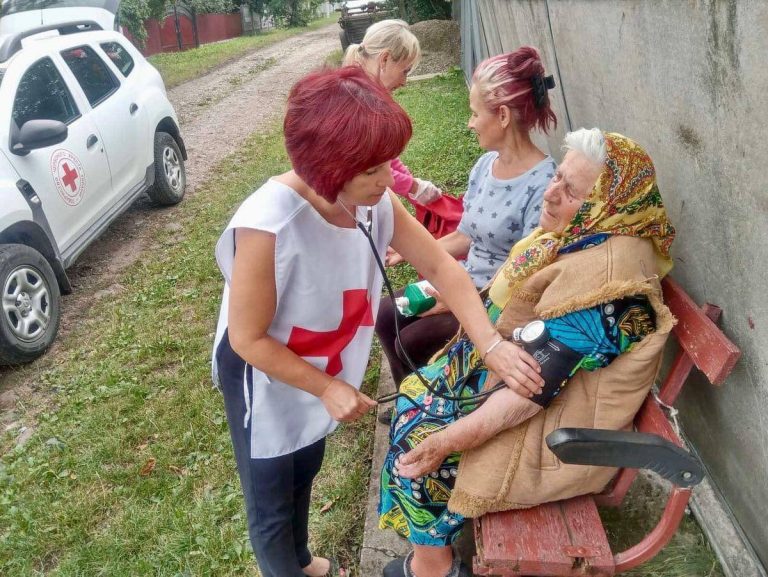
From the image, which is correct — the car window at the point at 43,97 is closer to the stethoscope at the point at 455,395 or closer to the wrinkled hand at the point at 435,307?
the wrinkled hand at the point at 435,307

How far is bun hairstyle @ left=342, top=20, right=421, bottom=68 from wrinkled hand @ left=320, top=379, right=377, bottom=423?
5.90 ft

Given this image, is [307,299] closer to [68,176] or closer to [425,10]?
[68,176]

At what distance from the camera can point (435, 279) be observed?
6.30ft

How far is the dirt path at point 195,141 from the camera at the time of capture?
447cm

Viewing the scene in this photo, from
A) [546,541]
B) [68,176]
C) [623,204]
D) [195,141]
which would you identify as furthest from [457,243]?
[195,141]

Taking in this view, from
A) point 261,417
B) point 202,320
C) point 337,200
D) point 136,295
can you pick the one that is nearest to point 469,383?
point 261,417

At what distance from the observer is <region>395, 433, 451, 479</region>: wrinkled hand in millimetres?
1858

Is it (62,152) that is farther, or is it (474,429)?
(62,152)

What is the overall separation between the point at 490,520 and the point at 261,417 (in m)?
0.72

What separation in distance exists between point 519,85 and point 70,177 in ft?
11.4

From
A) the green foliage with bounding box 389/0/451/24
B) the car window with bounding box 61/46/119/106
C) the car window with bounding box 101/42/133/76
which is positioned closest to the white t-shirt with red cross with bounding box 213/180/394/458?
the car window with bounding box 61/46/119/106

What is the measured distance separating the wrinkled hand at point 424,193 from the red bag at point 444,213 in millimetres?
37

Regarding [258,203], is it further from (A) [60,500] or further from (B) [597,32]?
(A) [60,500]

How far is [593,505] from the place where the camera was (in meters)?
1.87
